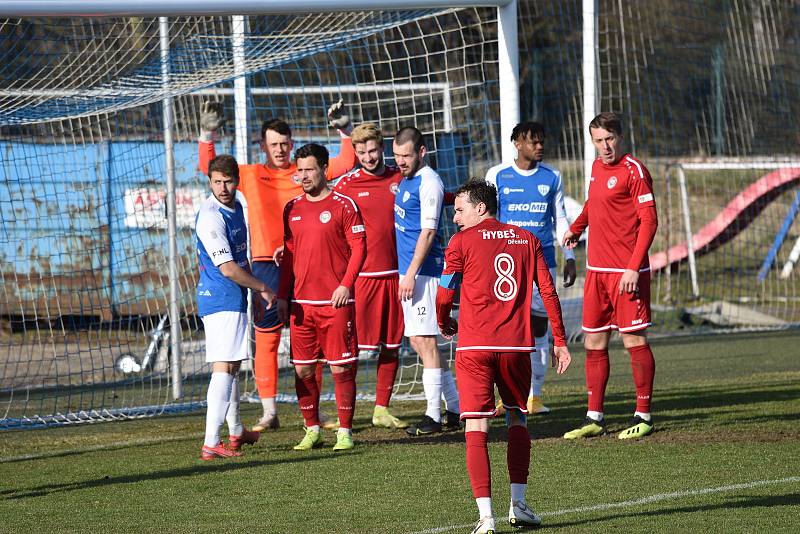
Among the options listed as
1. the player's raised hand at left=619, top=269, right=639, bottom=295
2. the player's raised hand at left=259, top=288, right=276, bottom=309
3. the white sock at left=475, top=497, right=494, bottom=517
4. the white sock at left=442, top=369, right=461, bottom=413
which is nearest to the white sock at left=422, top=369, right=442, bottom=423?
the white sock at left=442, top=369, right=461, bottom=413

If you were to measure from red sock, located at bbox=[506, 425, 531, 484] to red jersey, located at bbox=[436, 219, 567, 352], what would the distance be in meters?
0.42

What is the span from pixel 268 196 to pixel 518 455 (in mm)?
4373

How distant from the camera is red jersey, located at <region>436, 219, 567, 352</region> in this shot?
19.7ft

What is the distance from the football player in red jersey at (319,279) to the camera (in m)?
8.34

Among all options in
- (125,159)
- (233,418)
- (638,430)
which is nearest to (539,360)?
(638,430)

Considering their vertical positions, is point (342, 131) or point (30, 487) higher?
point (342, 131)

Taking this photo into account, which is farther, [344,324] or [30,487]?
[344,324]

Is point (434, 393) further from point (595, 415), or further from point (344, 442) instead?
point (595, 415)

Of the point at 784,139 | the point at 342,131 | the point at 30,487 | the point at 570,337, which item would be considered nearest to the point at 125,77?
the point at 342,131

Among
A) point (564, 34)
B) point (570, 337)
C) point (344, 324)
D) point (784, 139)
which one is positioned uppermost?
point (564, 34)

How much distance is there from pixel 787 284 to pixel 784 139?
304 cm

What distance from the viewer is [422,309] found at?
29.6ft

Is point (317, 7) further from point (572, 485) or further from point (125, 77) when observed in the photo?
point (572, 485)

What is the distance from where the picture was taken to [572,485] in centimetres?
694
